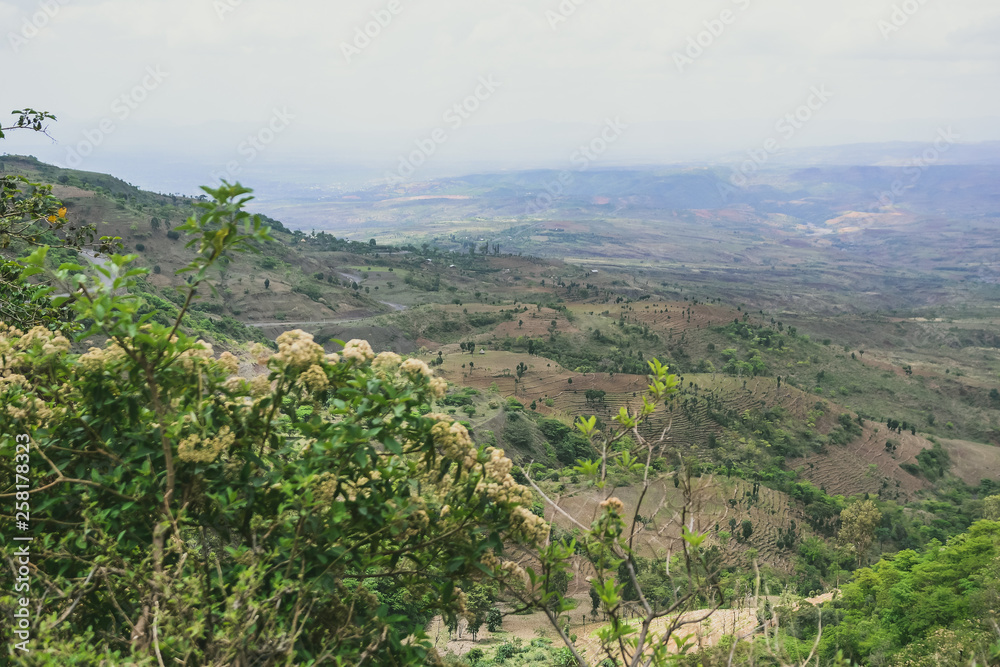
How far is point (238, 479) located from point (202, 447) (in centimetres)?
23

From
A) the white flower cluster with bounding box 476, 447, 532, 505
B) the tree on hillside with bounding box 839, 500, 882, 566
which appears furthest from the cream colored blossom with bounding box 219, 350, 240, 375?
the tree on hillside with bounding box 839, 500, 882, 566

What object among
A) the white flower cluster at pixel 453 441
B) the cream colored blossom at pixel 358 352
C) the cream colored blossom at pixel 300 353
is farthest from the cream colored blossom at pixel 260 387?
the white flower cluster at pixel 453 441

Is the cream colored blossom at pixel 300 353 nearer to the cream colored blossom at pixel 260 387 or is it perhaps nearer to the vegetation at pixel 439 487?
the vegetation at pixel 439 487

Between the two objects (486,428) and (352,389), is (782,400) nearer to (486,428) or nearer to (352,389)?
(486,428)

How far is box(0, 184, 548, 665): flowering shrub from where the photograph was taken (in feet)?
8.83

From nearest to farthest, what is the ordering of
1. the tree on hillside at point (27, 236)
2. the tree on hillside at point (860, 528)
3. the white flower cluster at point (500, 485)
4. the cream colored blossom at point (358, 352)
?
1. the white flower cluster at point (500, 485)
2. the cream colored blossom at point (358, 352)
3. the tree on hillside at point (27, 236)
4. the tree on hillside at point (860, 528)

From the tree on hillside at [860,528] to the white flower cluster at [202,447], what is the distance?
101 ft

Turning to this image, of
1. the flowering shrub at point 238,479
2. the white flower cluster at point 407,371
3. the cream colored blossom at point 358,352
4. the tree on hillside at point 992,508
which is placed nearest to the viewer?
the flowering shrub at point 238,479

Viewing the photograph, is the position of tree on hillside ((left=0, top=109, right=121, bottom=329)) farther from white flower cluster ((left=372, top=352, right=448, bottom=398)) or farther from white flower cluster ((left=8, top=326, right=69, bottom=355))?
white flower cluster ((left=372, top=352, right=448, bottom=398))

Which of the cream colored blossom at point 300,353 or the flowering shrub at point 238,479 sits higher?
the cream colored blossom at point 300,353

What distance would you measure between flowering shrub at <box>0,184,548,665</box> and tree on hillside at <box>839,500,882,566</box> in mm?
29765

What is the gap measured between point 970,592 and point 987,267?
584 ft

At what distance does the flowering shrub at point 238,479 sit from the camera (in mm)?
2691

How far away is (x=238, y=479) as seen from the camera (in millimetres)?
2961
